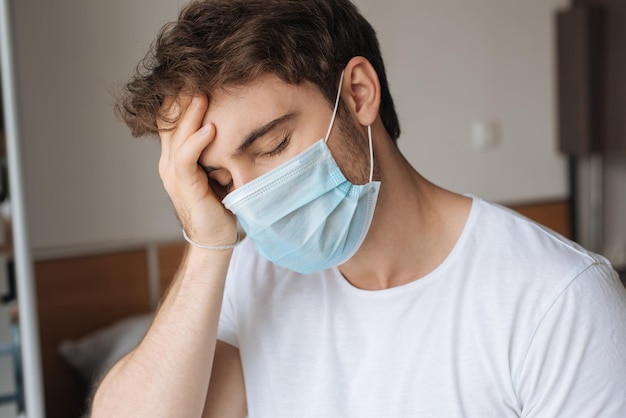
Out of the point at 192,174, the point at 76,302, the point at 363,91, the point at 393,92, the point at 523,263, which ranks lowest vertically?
the point at 76,302

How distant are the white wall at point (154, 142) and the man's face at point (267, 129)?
4.13ft

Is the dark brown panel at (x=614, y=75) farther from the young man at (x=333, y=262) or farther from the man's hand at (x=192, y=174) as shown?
the man's hand at (x=192, y=174)

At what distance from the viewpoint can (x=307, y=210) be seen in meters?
1.06

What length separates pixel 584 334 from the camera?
36.6 inches

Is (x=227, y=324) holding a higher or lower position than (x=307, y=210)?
lower

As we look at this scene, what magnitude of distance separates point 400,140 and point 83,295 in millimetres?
1165

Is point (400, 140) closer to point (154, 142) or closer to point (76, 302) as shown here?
point (154, 142)

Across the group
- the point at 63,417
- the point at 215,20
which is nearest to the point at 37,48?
the point at 63,417

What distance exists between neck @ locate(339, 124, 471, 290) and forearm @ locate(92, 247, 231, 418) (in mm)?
229

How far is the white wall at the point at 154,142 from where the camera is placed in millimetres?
2299

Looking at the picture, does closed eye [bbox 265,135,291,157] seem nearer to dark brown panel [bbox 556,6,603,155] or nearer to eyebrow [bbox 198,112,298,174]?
eyebrow [bbox 198,112,298,174]

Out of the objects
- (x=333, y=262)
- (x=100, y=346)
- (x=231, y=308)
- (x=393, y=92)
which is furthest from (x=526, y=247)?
(x=393, y=92)

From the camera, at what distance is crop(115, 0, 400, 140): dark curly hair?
0.99 meters

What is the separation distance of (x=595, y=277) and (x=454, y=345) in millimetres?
203
